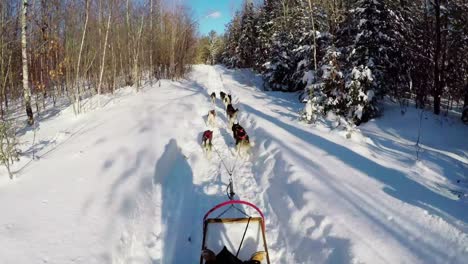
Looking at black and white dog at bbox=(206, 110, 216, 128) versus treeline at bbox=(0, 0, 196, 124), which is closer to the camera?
black and white dog at bbox=(206, 110, 216, 128)

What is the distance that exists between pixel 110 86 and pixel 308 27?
12.8 m

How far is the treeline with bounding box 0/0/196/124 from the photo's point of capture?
14328 millimetres

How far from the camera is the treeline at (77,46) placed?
47.0ft

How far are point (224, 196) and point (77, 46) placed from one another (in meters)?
13.8

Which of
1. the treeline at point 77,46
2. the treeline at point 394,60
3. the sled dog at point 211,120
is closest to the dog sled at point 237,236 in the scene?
the sled dog at point 211,120

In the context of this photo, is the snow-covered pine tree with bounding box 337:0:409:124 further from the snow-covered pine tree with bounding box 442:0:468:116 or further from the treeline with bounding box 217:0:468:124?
the snow-covered pine tree with bounding box 442:0:468:116

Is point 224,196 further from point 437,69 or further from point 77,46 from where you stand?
point 77,46

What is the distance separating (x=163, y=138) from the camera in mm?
9633

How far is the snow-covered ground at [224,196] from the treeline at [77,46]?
5.55 m

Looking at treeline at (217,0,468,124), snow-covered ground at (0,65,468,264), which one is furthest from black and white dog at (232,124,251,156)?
treeline at (217,0,468,124)

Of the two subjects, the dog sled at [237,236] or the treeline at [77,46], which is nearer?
the dog sled at [237,236]

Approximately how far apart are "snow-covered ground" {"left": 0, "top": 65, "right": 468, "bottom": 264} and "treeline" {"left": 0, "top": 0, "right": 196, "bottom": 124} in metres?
5.55

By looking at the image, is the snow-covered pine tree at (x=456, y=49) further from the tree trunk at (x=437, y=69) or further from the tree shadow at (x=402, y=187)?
the tree shadow at (x=402, y=187)

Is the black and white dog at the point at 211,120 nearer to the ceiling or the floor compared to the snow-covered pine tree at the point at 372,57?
nearer to the floor
